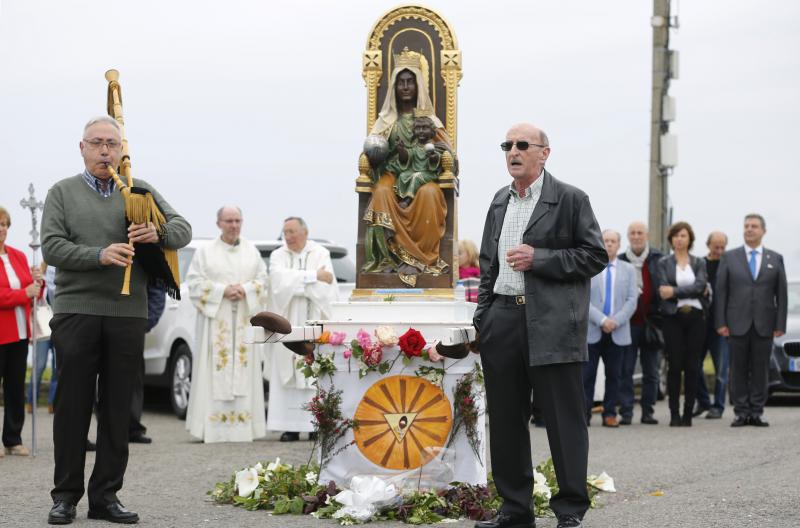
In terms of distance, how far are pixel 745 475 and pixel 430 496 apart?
2903 mm

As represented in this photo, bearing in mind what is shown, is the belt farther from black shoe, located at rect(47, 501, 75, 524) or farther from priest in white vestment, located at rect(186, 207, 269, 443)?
priest in white vestment, located at rect(186, 207, 269, 443)

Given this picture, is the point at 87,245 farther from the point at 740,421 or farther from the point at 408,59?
the point at 740,421

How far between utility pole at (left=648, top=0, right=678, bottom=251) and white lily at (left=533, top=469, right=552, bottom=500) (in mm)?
12454

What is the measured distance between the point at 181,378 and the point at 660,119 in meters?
9.39

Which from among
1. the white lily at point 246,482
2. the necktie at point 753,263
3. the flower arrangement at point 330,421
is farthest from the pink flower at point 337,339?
the necktie at point 753,263

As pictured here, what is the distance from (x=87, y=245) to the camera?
7.01 meters

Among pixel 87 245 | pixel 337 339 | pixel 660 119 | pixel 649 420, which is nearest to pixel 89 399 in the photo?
pixel 87 245

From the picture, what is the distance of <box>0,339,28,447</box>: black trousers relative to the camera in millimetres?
10656

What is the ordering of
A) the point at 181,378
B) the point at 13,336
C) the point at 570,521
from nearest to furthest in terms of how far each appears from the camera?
the point at 570,521, the point at 13,336, the point at 181,378

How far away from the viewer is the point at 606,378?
44.4ft

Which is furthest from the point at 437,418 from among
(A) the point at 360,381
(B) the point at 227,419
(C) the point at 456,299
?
(B) the point at 227,419

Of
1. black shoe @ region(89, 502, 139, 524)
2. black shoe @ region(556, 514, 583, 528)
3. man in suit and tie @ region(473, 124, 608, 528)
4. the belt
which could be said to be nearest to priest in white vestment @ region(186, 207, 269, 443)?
black shoe @ region(89, 502, 139, 524)

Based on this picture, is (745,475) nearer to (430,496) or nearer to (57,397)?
(430,496)

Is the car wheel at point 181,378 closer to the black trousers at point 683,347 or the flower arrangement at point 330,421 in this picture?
the black trousers at point 683,347
